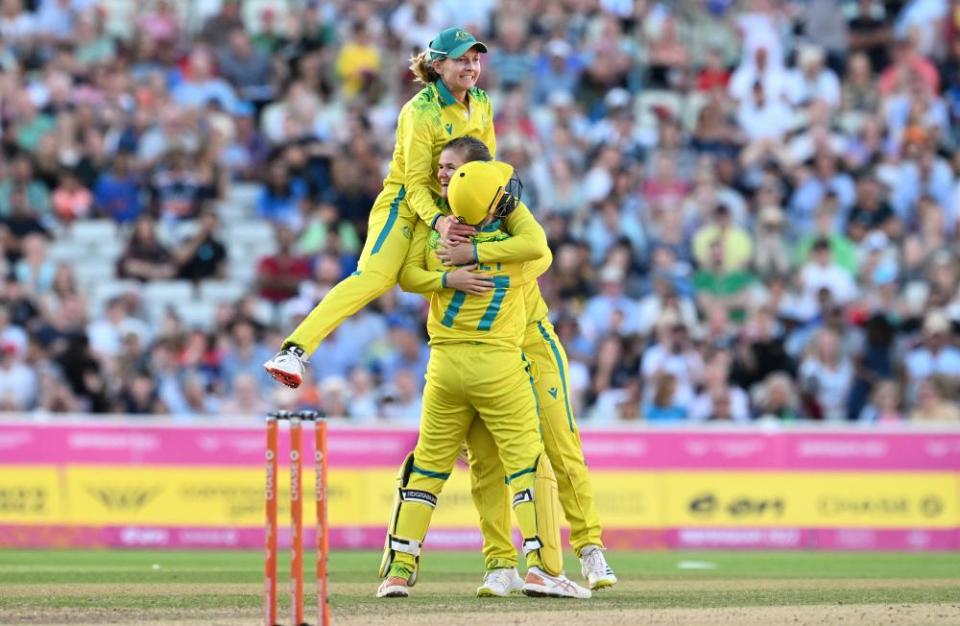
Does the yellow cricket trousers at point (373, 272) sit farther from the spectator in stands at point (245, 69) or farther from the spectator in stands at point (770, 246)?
the spectator in stands at point (245, 69)

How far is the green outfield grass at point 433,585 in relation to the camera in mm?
9203

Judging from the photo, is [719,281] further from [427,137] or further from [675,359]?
[427,137]

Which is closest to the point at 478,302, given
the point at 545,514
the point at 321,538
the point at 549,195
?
the point at 545,514

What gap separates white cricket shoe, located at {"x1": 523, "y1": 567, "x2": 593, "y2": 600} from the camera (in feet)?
32.4

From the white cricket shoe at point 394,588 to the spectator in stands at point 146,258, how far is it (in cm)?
964

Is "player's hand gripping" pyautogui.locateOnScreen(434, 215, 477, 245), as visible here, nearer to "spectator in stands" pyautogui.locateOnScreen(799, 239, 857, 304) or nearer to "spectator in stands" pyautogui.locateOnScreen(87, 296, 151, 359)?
"spectator in stands" pyautogui.locateOnScreen(87, 296, 151, 359)

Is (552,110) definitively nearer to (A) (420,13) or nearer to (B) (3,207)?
(A) (420,13)

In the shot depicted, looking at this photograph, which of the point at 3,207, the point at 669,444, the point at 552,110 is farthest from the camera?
the point at 552,110

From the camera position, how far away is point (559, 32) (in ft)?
71.4

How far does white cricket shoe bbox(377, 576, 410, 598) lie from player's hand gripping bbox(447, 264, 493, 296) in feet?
5.22

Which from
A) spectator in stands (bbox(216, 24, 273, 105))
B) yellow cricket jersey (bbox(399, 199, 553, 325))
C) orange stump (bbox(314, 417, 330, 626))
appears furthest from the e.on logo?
orange stump (bbox(314, 417, 330, 626))

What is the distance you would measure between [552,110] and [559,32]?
1263mm

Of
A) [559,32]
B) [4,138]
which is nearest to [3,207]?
[4,138]

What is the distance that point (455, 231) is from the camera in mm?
9844
